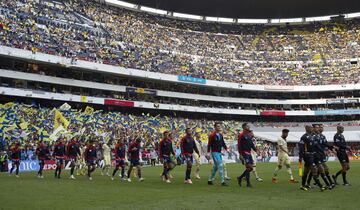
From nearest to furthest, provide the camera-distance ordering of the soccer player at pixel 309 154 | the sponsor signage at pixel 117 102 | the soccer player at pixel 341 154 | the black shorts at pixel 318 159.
→ the soccer player at pixel 309 154 → the black shorts at pixel 318 159 → the soccer player at pixel 341 154 → the sponsor signage at pixel 117 102

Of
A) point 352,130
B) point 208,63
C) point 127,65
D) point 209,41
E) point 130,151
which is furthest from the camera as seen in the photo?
point 209,41

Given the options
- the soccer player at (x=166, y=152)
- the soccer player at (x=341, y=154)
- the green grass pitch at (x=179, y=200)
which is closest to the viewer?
the green grass pitch at (x=179, y=200)

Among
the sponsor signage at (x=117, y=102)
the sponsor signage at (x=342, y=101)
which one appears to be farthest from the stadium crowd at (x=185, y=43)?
the sponsor signage at (x=117, y=102)

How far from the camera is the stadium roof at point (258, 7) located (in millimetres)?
78312

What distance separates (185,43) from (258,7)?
17782 millimetres

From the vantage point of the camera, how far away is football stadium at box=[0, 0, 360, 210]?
32125mm

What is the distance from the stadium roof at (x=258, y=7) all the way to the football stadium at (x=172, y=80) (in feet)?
0.75

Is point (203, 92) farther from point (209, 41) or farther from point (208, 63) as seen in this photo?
point (209, 41)

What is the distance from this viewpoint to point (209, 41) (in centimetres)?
7800

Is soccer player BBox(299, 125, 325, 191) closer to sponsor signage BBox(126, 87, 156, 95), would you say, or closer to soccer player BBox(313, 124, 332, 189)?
soccer player BBox(313, 124, 332, 189)

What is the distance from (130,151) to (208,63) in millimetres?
52442

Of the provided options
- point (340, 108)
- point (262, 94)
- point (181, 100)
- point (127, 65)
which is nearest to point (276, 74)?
point (262, 94)

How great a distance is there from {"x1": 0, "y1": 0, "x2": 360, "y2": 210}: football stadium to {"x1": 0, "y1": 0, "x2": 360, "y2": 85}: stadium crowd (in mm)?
228

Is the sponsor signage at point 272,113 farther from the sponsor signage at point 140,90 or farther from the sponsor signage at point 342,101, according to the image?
the sponsor signage at point 140,90
